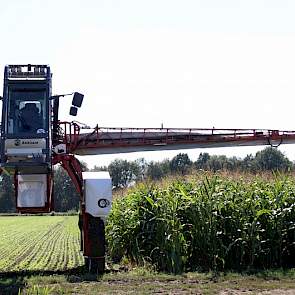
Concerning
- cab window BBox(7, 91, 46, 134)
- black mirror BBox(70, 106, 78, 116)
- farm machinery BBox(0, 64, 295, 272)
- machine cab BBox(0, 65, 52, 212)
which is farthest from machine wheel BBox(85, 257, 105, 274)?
black mirror BBox(70, 106, 78, 116)

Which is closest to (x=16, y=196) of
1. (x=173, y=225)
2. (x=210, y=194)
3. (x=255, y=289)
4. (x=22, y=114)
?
(x=22, y=114)

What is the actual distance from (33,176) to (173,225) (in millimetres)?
2990

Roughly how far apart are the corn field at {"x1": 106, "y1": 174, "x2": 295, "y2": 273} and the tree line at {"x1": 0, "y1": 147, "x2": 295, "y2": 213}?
1.16 metres

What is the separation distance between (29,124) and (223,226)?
4380 millimetres

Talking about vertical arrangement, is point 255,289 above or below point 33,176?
below

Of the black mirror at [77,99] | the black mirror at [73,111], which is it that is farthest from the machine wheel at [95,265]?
the black mirror at [77,99]

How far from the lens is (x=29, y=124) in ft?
37.6

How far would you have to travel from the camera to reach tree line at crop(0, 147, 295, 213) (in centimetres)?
1455

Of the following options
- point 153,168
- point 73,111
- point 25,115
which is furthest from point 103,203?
point 153,168

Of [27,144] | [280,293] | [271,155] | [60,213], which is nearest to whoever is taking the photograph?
[280,293]

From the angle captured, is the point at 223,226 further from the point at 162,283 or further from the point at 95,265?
the point at 95,265

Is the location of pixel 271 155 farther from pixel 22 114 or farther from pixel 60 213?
pixel 60 213

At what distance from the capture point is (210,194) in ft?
39.8

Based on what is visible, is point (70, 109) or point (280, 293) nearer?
point (280, 293)
